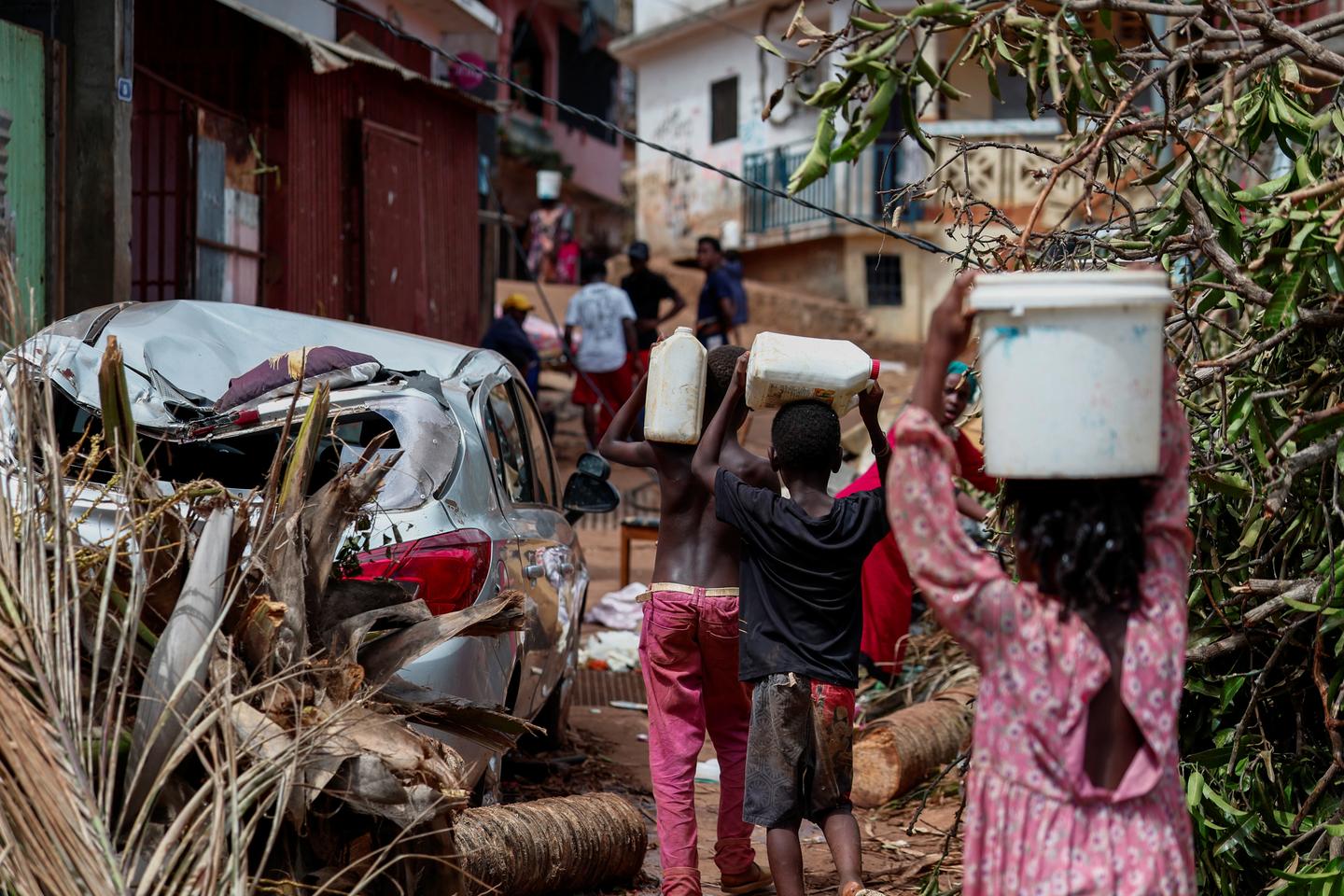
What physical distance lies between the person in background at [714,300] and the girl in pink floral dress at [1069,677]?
12.4 meters

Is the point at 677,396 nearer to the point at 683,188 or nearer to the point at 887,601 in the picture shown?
the point at 887,601

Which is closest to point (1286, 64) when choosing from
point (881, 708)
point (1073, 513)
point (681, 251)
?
point (1073, 513)

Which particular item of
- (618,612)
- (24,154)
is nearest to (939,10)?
(24,154)

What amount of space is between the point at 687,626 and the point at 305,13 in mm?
8507

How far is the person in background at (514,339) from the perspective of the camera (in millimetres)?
13242

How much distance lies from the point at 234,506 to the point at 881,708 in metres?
4.75

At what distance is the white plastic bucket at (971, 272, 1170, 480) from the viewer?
2.55 m

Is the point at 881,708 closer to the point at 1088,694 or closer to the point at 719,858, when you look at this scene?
the point at 719,858

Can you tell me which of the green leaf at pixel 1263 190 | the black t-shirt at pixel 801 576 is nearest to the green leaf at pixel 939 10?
the green leaf at pixel 1263 190

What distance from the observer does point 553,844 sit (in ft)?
15.4

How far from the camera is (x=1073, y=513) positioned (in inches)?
103

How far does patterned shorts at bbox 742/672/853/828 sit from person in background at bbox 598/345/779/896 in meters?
0.31

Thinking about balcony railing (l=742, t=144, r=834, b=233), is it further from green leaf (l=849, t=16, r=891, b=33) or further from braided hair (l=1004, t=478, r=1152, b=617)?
braided hair (l=1004, t=478, r=1152, b=617)

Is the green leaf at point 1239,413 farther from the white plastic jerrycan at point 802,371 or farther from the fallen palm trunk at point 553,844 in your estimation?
the fallen palm trunk at point 553,844
